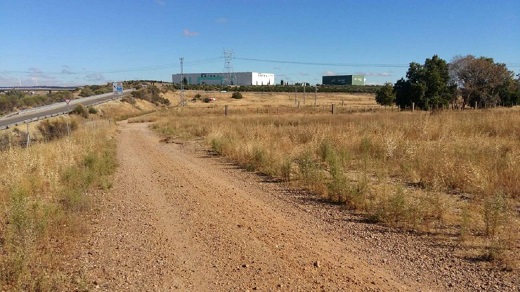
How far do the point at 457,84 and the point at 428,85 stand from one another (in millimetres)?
6271

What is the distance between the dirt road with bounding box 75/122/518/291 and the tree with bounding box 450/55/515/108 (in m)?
45.1

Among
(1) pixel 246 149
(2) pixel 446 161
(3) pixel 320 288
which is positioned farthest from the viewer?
(1) pixel 246 149

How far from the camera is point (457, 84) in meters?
47.8

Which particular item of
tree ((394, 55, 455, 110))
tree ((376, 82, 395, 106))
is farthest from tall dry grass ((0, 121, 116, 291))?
tree ((376, 82, 395, 106))

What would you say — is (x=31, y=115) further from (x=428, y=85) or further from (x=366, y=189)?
(x=428, y=85)

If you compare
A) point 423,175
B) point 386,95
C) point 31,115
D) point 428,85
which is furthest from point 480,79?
point 31,115

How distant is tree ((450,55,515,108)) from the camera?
46.4 metres

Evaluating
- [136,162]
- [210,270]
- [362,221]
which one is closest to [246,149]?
[136,162]

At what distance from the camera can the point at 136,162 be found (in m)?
15.1

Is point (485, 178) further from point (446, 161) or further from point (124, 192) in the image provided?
point (124, 192)

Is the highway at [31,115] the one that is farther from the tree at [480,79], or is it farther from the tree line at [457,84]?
the tree at [480,79]

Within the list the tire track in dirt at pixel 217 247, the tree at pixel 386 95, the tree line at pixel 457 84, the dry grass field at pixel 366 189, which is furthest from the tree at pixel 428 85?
the tire track in dirt at pixel 217 247

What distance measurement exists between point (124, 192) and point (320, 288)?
21.5 ft

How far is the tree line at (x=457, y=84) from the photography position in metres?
43.8
